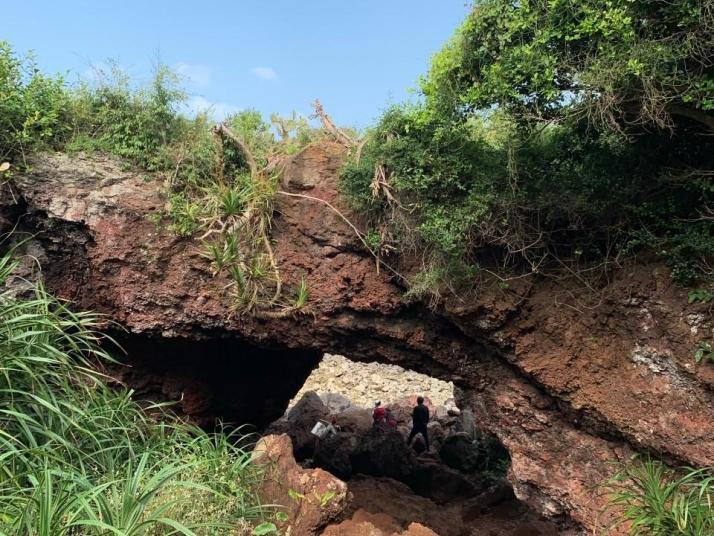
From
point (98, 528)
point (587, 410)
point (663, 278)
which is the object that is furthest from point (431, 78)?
point (98, 528)

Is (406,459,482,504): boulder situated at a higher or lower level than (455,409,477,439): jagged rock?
lower

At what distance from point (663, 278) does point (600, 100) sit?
1.59 metres

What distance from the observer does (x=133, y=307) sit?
234 inches

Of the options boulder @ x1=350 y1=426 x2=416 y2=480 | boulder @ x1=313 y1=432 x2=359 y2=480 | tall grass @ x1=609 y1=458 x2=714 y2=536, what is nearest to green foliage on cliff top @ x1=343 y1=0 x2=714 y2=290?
tall grass @ x1=609 y1=458 x2=714 y2=536

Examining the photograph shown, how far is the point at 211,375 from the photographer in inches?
295

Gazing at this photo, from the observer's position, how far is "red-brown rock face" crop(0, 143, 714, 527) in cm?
476

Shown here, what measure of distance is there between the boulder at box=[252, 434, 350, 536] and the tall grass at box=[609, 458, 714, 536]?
2266mm

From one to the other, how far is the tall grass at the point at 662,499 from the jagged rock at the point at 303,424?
630 centimetres

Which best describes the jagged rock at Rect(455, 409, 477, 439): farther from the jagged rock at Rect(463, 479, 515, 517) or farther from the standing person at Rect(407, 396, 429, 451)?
the jagged rock at Rect(463, 479, 515, 517)

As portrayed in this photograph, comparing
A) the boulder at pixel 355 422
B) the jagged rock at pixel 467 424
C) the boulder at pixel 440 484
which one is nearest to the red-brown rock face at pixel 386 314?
the boulder at pixel 440 484

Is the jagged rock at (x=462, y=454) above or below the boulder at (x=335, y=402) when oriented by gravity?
above

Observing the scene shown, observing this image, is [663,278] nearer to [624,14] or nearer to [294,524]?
[624,14]

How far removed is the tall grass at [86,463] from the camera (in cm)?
298

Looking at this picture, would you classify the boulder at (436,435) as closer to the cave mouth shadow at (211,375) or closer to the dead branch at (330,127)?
the cave mouth shadow at (211,375)
